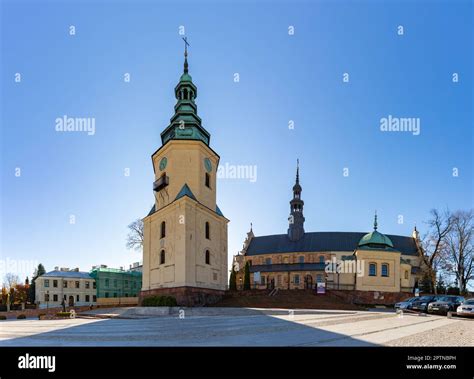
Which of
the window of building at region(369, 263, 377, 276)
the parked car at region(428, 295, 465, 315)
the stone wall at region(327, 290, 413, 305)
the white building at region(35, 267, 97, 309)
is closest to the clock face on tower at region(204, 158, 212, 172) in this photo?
the stone wall at region(327, 290, 413, 305)

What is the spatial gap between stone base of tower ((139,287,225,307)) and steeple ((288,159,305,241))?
3590cm

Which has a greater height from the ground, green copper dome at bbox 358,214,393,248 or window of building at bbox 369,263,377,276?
green copper dome at bbox 358,214,393,248

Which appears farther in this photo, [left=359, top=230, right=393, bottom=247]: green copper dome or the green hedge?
[left=359, top=230, right=393, bottom=247]: green copper dome

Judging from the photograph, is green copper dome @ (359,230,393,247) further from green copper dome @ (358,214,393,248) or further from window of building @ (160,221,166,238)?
window of building @ (160,221,166,238)

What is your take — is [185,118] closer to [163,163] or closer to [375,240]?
[163,163]

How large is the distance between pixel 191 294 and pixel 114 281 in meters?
43.6

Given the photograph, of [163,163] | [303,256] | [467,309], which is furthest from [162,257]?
[303,256]

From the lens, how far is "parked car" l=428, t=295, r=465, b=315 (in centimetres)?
2220

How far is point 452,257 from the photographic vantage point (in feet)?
147

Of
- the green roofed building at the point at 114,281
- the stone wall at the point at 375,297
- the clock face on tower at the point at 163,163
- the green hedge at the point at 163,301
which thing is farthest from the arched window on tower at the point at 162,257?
the green roofed building at the point at 114,281
